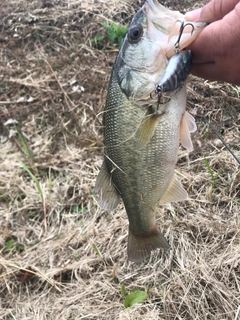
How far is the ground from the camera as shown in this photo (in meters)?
2.66

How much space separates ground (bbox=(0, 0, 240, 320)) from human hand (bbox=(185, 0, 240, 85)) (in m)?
1.00

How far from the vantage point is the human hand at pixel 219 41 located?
1.54 m

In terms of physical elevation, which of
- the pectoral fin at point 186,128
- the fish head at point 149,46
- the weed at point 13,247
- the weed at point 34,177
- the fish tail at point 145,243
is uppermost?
→ the fish head at point 149,46

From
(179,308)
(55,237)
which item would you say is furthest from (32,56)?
(179,308)

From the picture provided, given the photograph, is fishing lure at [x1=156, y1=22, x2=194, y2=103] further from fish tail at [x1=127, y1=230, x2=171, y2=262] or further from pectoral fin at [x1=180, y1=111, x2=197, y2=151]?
fish tail at [x1=127, y1=230, x2=171, y2=262]

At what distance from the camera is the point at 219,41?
1.56 metres

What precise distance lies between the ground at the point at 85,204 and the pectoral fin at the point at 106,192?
2.16 feet

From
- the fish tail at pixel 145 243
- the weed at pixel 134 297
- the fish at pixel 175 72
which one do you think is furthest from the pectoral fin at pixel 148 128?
the weed at pixel 134 297

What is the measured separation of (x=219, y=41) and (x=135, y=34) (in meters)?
0.33

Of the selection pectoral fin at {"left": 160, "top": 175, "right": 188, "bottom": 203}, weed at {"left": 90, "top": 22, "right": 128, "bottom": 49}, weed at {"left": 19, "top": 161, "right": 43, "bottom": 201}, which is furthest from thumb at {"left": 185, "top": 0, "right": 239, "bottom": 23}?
weed at {"left": 90, "top": 22, "right": 128, "bottom": 49}

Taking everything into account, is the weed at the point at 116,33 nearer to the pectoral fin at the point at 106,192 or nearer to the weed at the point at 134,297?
the weed at the point at 134,297

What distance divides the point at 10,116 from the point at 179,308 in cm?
240

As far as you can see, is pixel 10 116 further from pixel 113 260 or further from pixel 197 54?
pixel 197 54

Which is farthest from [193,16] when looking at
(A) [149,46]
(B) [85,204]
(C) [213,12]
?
(B) [85,204]
